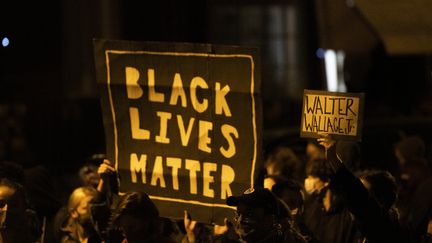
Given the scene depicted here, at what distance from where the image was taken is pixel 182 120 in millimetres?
6938

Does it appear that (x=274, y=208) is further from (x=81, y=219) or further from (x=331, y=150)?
(x=81, y=219)

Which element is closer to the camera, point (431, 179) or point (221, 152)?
point (221, 152)

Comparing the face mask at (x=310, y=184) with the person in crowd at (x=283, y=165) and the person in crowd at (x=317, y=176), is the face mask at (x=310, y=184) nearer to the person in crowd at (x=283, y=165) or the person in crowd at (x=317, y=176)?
the person in crowd at (x=317, y=176)

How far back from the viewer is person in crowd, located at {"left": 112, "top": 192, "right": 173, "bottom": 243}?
5707 millimetres

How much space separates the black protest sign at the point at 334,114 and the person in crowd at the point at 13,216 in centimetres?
165

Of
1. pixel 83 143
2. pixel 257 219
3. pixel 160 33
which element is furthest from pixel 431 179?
pixel 160 33

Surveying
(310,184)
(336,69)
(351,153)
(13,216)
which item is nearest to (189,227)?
(13,216)

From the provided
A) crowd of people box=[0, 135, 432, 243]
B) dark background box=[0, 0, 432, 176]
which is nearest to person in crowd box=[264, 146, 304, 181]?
crowd of people box=[0, 135, 432, 243]

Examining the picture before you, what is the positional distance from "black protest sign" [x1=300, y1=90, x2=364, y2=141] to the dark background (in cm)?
573

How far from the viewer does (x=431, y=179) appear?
833cm

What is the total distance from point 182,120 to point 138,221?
1312 mm

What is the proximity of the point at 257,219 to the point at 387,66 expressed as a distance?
1398 centimetres

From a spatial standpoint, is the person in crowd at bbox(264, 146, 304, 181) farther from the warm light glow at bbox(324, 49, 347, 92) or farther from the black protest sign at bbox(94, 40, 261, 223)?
the warm light glow at bbox(324, 49, 347, 92)

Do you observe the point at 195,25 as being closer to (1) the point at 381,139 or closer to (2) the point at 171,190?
(1) the point at 381,139
